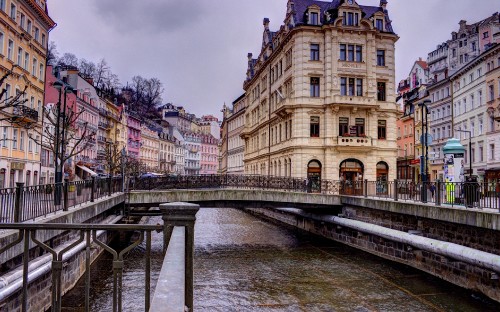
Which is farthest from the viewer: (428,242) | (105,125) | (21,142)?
(105,125)

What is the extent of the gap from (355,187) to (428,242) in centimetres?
1009

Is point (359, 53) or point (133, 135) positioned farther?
point (133, 135)

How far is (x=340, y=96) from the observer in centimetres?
3991

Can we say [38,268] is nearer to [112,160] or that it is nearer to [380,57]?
[380,57]

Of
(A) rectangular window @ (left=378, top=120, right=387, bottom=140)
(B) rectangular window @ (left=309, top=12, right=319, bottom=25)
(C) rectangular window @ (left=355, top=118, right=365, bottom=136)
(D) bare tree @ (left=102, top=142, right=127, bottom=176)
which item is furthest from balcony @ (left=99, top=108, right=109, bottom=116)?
(A) rectangular window @ (left=378, top=120, right=387, bottom=140)

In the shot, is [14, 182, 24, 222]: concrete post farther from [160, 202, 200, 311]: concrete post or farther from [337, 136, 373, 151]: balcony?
[337, 136, 373, 151]: balcony

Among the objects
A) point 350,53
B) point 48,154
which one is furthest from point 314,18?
point 48,154

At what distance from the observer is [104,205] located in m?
20.4

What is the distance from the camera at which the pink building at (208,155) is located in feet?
488

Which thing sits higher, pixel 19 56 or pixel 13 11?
pixel 13 11

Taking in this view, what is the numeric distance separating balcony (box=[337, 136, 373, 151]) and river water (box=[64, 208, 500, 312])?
15.4m

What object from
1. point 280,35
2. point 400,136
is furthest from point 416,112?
point 280,35

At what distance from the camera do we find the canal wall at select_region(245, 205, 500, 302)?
14641mm

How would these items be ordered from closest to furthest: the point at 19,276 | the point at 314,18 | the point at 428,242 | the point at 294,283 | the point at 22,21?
the point at 19,276 → the point at 294,283 → the point at 428,242 → the point at 22,21 → the point at 314,18
